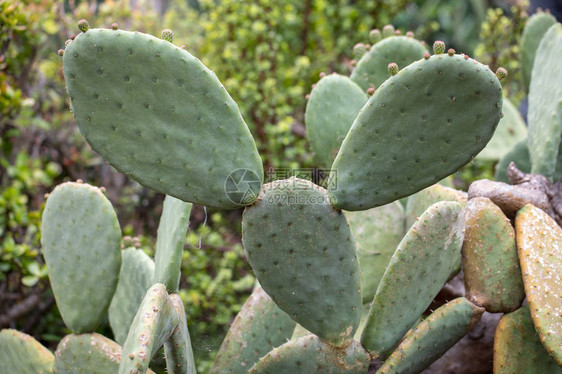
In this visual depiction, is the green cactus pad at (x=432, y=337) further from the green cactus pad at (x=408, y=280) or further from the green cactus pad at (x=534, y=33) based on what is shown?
the green cactus pad at (x=534, y=33)

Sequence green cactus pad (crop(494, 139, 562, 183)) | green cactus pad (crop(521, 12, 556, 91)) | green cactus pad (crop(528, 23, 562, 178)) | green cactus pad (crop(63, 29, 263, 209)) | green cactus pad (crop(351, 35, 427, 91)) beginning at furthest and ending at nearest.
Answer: green cactus pad (crop(521, 12, 556, 91)) < green cactus pad (crop(494, 139, 562, 183)) < green cactus pad (crop(351, 35, 427, 91)) < green cactus pad (crop(528, 23, 562, 178)) < green cactus pad (crop(63, 29, 263, 209))

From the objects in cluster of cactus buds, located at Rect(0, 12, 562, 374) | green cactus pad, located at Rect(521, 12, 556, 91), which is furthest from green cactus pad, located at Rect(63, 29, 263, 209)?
green cactus pad, located at Rect(521, 12, 556, 91)

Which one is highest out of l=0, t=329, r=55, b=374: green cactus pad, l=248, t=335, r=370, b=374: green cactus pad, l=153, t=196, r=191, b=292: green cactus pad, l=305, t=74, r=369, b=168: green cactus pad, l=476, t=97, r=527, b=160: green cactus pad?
l=305, t=74, r=369, b=168: green cactus pad

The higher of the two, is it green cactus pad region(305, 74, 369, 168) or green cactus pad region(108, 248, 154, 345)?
green cactus pad region(305, 74, 369, 168)

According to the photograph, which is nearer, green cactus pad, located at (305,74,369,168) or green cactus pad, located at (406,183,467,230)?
green cactus pad, located at (406,183,467,230)

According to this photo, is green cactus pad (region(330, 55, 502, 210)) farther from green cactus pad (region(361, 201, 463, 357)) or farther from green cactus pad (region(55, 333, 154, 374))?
green cactus pad (region(55, 333, 154, 374))

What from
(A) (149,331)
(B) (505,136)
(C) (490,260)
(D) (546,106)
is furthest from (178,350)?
(B) (505,136)

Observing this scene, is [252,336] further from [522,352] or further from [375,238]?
[522,352]

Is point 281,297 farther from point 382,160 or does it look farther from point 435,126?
point 435,126
